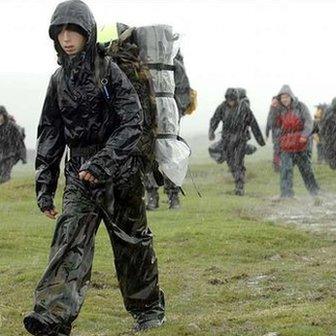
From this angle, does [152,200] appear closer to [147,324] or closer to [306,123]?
[306,123]

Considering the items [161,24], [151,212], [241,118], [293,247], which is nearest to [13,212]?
[151,212]

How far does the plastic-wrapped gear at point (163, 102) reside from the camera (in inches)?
345

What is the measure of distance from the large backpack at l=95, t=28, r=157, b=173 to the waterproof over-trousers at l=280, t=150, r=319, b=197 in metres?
15.2

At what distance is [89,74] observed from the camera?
8016 millimetres

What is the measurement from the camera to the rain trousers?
83.3 ft

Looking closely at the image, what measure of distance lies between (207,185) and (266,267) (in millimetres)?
17781

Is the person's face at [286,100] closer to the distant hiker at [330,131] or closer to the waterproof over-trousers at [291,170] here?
the distant hiker at [330,131]

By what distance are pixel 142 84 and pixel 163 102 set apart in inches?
11.3

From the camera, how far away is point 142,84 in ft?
28.3

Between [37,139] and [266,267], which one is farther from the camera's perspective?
[266,267]

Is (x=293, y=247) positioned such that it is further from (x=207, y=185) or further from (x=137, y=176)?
(x=207, y=185)

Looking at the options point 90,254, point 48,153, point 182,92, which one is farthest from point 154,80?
point 182,92

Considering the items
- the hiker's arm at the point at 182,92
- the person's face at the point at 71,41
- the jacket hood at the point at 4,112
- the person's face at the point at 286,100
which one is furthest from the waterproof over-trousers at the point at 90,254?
the jacket hood at the point at 4,112

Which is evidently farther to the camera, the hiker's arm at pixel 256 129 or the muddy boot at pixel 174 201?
the hiker's arm at pixel 256 129
